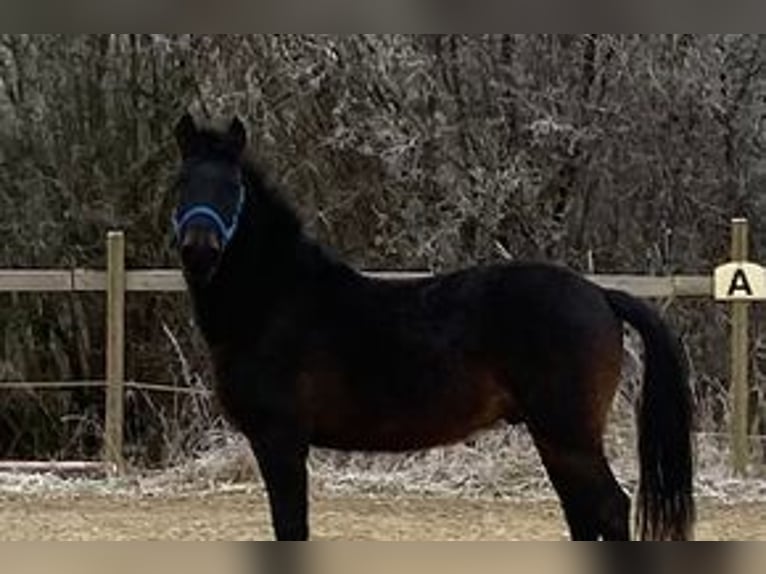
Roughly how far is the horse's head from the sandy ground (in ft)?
7.33

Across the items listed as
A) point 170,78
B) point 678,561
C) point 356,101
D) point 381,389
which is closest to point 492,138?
point 356,101

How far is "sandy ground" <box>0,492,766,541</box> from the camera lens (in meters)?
6.15

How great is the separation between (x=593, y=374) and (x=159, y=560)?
2.98m

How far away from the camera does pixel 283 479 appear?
13.9 feet

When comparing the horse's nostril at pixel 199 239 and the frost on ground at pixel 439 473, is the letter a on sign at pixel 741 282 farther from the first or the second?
the horse's nostril at pixel 199 239

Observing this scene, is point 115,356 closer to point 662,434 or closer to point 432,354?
point 432,354

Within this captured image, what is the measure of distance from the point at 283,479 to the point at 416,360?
0.57 meters

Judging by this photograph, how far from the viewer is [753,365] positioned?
853cm

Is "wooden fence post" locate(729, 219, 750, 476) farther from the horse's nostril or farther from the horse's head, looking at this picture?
the horse's nostril

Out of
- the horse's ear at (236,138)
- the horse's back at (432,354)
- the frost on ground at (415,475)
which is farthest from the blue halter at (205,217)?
the frost on ground at (415,475)

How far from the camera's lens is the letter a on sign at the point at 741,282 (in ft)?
24.7

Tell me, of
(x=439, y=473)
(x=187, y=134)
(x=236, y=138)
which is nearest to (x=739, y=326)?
(x=439, y=473)

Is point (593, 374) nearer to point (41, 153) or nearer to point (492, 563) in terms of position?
point (492, 563)

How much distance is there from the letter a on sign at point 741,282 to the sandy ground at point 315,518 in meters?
1.17
